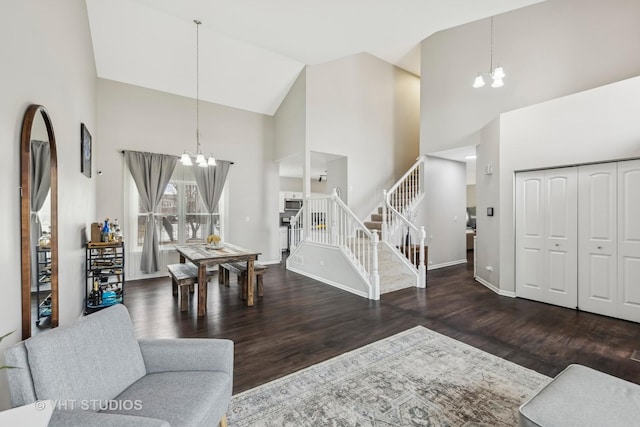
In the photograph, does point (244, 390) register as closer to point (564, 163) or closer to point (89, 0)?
point (564, 163)

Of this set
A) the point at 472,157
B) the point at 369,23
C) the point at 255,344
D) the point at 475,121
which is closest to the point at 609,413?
the point at 255,344

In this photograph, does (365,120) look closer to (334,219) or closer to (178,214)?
(334,219)

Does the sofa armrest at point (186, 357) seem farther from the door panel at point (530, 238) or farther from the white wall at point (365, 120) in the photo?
the white wall at point (365, 120)

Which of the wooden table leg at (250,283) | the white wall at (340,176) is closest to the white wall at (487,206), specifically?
the white wall at (340,176)

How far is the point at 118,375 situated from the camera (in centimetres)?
144

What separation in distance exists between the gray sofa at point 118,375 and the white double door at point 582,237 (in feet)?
15.1

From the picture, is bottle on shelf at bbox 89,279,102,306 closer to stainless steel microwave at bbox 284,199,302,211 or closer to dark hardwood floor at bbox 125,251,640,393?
dark hardwood floor at bbox 125,251,640,393

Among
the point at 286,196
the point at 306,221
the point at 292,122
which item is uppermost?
the point at 292,122

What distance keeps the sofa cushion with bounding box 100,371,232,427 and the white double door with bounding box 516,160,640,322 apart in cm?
464

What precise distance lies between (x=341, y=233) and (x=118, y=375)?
12.4 feet

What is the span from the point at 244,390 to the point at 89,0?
5293 mm

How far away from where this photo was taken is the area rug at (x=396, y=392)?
1796mm

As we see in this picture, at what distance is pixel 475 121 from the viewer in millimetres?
5492

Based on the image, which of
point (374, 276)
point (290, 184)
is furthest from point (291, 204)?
point (374, 276)
